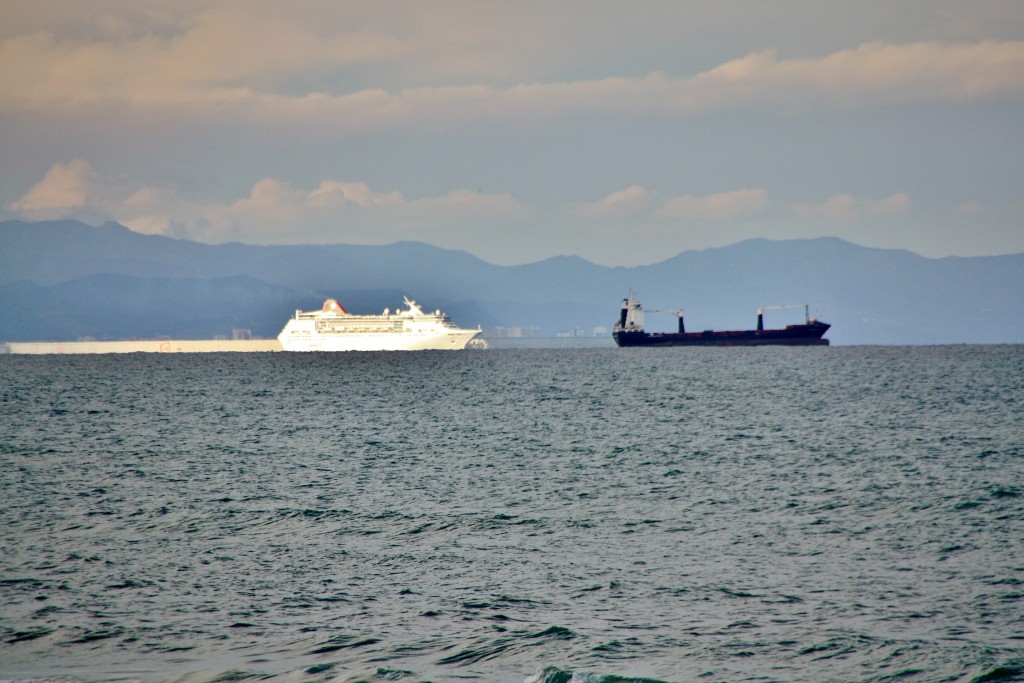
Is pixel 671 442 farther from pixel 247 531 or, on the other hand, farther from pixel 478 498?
pixel 247 531

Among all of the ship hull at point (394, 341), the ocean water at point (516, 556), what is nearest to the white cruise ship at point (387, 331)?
the ship hull at point (394, 341)

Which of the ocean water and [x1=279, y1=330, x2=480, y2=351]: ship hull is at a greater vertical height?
[x1=279, y1=330, x2=480, y2=351]: ship hull

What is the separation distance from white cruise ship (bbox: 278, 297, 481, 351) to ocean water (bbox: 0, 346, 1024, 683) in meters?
144

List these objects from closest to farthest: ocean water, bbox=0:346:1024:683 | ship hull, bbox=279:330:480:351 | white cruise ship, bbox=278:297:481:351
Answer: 1. ocean water, bbox=0:346:1024:683
2. white cruise ship, bbox=278:297:481:351
3. ship hull, bbox=279:330:480:351

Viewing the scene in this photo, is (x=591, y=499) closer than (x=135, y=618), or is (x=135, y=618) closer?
(x=135, y=618)

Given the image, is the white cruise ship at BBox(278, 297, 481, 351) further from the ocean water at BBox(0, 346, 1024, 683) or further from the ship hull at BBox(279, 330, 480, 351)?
the ocean water at BBox(0, 346, 1024, 683)

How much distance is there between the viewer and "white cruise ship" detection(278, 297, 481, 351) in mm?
190525

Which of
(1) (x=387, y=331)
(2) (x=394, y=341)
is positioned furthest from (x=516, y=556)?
(2) (x=394, y=341)

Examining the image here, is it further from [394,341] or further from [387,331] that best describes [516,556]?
[394,341]

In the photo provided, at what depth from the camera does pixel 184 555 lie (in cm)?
1941

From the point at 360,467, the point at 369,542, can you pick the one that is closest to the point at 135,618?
the point at 369,542

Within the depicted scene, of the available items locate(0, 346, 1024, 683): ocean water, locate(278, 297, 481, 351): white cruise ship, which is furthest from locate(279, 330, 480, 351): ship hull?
locate(0, 346, 1024, 683): ocean water

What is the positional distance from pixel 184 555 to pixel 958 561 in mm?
14085

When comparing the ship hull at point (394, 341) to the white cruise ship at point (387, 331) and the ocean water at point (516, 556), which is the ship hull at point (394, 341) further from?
the ocean water at point (516, 556)
